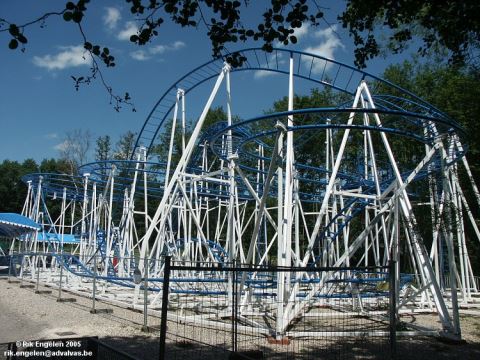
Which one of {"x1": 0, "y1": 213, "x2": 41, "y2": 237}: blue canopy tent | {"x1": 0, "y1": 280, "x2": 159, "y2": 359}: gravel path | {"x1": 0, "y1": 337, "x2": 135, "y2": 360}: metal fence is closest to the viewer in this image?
{"x1": 0, "y1": 337, "x2": 135, "y2": 360}: metal fence

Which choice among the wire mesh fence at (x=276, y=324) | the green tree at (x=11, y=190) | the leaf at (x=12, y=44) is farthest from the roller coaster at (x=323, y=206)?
the green tree at (x=11, y=190)

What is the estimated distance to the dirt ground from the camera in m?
7.80

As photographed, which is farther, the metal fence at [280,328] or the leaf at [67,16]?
the metal fence at [280,328]

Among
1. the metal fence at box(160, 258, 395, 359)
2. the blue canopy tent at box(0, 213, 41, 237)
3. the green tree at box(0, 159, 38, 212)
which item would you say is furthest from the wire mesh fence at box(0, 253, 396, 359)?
the green tree at box(0, 159, 38, 212)

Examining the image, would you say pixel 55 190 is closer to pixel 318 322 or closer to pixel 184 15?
pixel 318 322

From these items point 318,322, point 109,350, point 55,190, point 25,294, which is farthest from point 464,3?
point 55,190

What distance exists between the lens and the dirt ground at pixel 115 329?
→ 780 cm

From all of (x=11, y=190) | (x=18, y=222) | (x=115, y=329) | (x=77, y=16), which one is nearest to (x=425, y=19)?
(x=77, y=16)

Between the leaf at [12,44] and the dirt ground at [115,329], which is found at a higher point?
the leaf at [12,44]

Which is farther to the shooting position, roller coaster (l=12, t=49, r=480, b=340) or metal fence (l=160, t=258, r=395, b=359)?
roller coaster (l=12, t=49, r=480, b=340)

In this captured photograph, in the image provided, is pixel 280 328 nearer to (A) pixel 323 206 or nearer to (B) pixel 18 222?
(A) pixel 323 206

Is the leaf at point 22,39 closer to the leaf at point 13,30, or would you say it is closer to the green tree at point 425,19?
the leaf at point 13,30

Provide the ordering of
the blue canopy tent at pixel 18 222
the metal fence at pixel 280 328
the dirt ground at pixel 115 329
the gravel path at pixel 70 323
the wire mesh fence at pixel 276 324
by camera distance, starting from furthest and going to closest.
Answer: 1. the blue canopy tent at pixel 18 222
2. the gravel path at pixel 70 323
3. the dirt ground at pixel 115 329
4. the metal fence at pixel 280 328
5. the wire mesh fence at pixel 276 324

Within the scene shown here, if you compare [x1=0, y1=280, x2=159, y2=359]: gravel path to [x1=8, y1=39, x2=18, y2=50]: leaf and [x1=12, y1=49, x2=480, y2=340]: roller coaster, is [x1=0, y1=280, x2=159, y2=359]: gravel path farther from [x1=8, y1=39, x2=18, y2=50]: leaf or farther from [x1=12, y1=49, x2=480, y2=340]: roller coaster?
[x1=8, y1=39, x2=18, y2=50]: leaf
